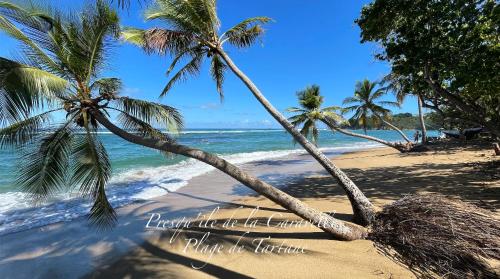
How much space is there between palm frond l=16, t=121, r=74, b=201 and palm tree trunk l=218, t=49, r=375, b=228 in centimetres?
366

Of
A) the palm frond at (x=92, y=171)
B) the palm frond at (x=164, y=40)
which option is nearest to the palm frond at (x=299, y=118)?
the palm frond at (x=164, y=40)

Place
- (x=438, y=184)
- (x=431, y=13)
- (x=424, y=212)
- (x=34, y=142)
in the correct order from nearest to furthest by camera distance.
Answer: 1. (x=424, y=212)
2. (x=34, y=142)
3. (x=431, y=13)
4. (x=438, y=184)

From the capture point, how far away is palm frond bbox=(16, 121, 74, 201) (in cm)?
491

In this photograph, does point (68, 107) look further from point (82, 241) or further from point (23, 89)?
point (82, 241)

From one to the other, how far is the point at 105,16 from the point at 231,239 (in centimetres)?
455

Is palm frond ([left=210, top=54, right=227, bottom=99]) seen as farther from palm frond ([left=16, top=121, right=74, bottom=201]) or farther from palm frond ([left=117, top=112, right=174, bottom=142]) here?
palm frond ([left=16, top=121, right=74, bottom=201])

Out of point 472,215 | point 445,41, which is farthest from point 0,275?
point 445,41

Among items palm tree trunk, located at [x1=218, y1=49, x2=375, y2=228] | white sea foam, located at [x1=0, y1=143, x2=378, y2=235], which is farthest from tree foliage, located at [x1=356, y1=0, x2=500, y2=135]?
white sea foam, located at [x1=0, y1=143, x2=378, y2=235]

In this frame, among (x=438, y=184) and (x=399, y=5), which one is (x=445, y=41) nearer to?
(x=399, y=5)

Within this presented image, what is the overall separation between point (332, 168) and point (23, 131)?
562 cm

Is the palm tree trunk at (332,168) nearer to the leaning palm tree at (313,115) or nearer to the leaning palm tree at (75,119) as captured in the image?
the leaning palm tree at (75,119)

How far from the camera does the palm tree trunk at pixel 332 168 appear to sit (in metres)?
5.25

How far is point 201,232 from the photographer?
5930 mm

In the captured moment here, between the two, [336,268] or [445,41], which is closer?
[336,268]
